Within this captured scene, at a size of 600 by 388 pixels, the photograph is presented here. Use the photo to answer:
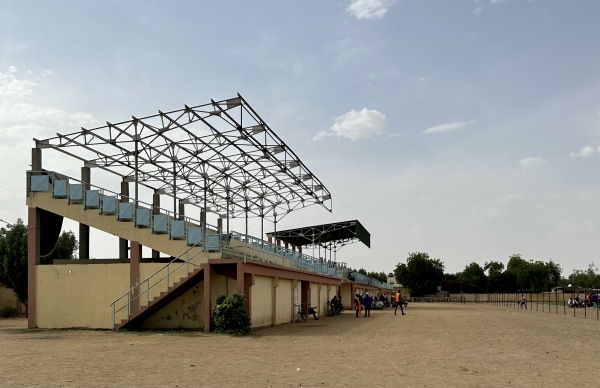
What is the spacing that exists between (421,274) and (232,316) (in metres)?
97.0

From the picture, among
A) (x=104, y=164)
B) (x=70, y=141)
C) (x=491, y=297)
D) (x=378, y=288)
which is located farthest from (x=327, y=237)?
(x=491, y=297)

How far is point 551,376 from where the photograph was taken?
1330cm

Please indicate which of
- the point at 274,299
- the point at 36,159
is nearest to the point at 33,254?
the point at 36,159

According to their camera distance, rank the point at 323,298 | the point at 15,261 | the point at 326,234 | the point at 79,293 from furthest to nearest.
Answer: the point at 326,234, the point at 323,298, the point at 15,261, the point at 79,293

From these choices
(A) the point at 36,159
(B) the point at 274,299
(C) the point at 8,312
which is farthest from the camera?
(C) the point at 8,312

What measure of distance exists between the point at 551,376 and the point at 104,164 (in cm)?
2558

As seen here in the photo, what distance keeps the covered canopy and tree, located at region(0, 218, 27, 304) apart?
18.7 m

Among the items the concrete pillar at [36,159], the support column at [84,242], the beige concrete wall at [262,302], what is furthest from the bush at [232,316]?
the concrete pillar at [36,159]

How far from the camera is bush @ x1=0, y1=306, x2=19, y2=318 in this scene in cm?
4456

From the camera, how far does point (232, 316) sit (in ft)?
80.0

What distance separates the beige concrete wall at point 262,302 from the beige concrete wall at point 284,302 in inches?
44.5

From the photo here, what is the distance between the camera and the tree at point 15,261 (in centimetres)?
4350

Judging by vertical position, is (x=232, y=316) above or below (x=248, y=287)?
below

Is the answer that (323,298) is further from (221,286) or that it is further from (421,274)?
(421,274)
